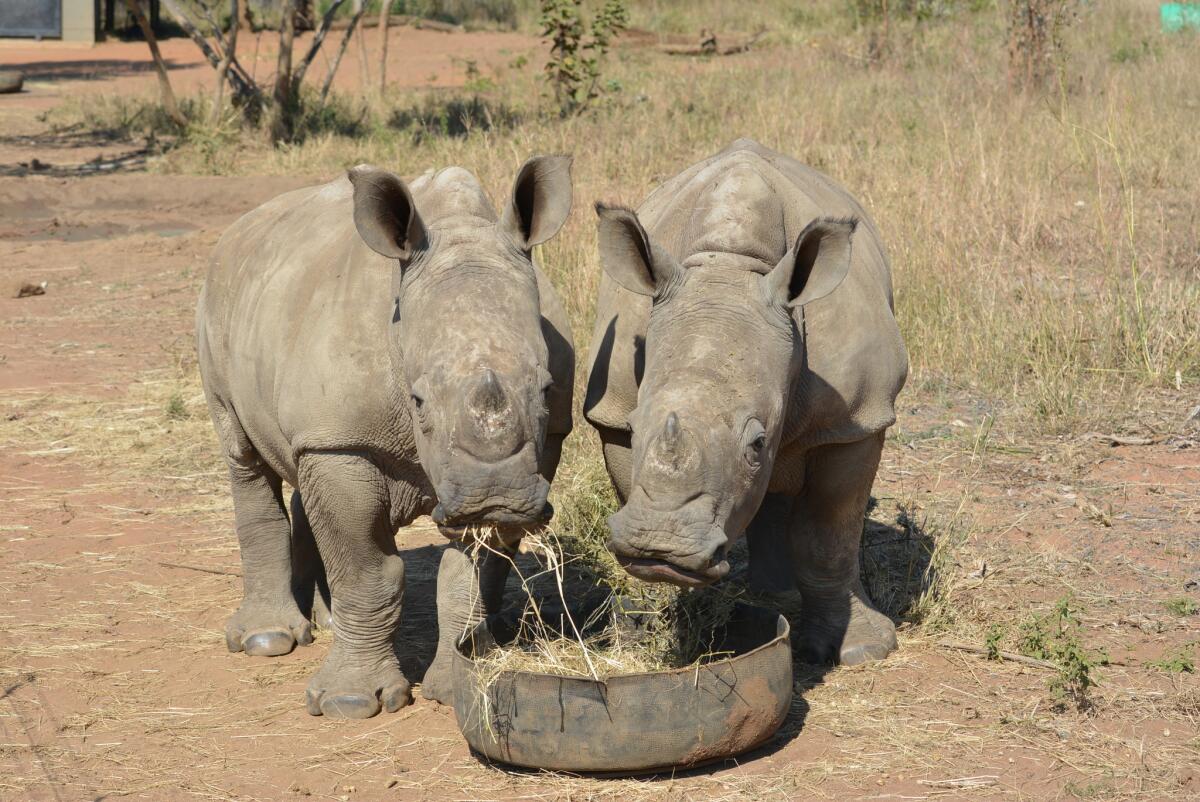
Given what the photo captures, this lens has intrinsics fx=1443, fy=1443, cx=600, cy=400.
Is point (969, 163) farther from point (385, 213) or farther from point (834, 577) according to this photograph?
point (385, 213)

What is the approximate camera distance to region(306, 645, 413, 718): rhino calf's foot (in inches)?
200

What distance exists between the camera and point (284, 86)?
17.2 m

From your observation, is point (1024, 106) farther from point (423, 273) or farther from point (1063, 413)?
point (423, 273)

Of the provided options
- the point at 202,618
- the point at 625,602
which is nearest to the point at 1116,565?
the point at 625,602

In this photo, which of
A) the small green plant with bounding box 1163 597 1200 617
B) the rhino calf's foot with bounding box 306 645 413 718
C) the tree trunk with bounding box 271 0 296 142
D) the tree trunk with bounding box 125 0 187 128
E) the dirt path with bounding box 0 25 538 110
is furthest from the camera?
the dirt path with bounding box 0 25 538 110

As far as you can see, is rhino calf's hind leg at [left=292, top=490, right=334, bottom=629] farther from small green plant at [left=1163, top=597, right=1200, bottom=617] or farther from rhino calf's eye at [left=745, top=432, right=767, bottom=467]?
small green plant at [left=1163, top=597, right=1200, bottom=617]

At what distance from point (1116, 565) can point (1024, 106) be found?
841cm

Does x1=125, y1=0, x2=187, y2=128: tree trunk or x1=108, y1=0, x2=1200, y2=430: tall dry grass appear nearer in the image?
x1=108, y1=0, x2=1200, y2=430: tall dry grass

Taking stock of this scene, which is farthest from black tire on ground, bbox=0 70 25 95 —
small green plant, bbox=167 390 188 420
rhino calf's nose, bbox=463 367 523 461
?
rhino calf's nose, bbox=463 367 523 461

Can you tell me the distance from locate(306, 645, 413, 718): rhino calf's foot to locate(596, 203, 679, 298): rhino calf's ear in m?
1.70

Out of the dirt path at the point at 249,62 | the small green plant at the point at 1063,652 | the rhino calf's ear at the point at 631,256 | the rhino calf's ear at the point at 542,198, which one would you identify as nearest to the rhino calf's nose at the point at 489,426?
the rhino calf's ear at the point at 631,256

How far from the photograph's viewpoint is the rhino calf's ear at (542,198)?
4.70 metres

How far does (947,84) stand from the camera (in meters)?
14.8

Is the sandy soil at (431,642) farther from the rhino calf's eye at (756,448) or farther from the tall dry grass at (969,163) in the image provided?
the rhino calf's eye at (756,448)
